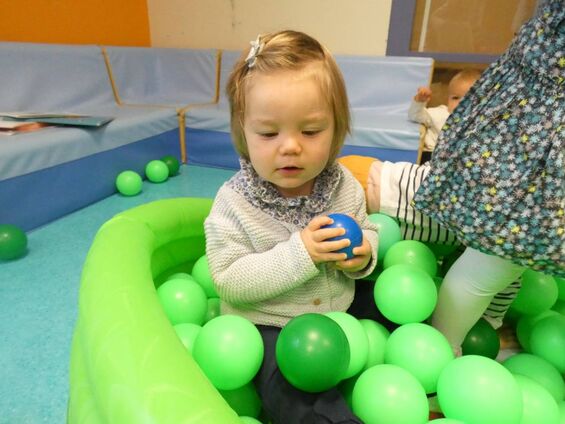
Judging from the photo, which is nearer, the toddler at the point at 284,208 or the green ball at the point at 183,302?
the toddler at the point at 284,208

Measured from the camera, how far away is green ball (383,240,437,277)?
962mm

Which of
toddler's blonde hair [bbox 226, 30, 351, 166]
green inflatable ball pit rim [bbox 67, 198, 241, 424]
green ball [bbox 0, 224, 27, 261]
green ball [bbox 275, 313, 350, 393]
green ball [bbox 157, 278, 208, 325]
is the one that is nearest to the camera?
green inflatable ball pit rim [bbox 67, 198, 241, 424]

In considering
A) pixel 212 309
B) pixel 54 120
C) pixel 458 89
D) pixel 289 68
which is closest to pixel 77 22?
pixel 54 120

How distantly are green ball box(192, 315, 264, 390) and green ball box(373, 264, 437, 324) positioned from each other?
26cm

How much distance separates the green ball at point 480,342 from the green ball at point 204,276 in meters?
0.57

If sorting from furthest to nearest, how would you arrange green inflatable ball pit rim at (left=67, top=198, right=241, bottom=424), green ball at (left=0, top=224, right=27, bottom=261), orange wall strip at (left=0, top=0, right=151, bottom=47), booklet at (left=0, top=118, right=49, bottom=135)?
orange wall strip at (left=0, top=0, right=151, bottom=47)
booklet at (left=0, top=118, right=49, bottom=135)
green ball at (left=0, top=224, right=27, bottom=261)
green inflatable ball pit rim at (left=67, top=198, right=241, bottom=424)

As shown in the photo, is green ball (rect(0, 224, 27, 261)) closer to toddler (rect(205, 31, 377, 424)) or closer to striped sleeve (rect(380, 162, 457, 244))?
toddler (rect(205, 31, 377, 424))

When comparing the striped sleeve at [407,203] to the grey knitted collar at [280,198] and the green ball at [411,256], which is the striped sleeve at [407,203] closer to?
the green ball at [411,256]

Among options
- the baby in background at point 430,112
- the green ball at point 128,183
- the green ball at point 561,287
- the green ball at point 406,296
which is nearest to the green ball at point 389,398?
the green ball at point 406,296

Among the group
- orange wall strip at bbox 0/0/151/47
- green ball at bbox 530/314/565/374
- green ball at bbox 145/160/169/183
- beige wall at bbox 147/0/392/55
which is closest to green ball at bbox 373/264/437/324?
green ball at bbox 530/314/565/374

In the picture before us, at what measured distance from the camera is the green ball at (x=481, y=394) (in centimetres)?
63


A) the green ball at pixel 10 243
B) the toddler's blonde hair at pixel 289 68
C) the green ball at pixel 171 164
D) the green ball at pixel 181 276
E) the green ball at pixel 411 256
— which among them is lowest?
the green ball at pixel 171 164

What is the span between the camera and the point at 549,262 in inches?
25.8

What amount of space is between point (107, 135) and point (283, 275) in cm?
165
